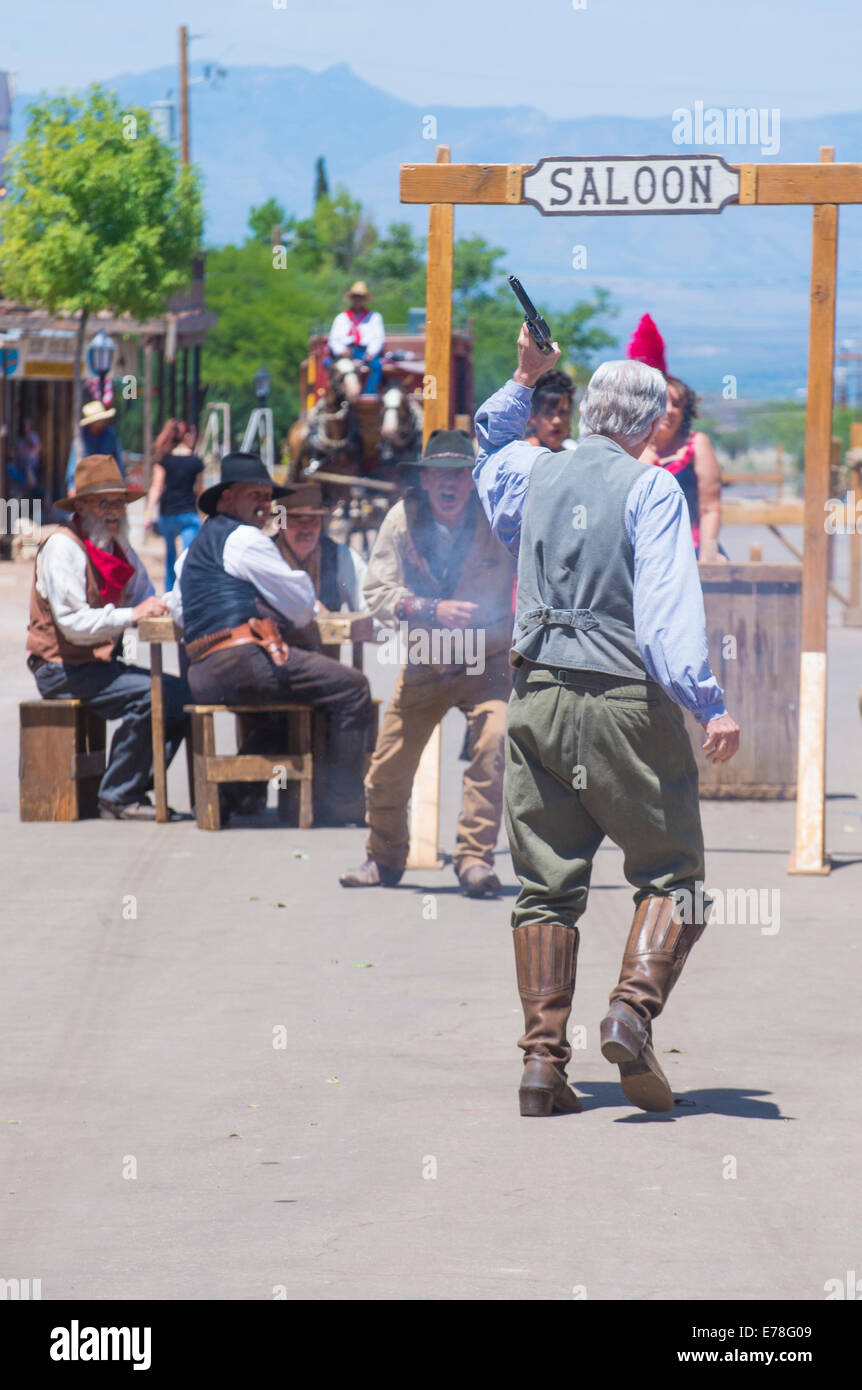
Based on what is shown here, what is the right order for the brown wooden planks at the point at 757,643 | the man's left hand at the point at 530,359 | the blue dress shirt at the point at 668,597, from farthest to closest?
the brown wooden planks at the point at 757,643, the man's left hand at the point at 530,359, the blue dress shirt at the point at 668,597

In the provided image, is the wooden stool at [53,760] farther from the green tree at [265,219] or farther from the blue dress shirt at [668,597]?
the green tree at [265,219]

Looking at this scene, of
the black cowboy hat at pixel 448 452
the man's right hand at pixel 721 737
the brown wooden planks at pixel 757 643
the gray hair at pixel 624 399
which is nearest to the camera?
the man's right hand at pixel 721 737

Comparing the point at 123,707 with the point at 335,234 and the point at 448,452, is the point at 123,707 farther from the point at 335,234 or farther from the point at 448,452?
the point at 335,234

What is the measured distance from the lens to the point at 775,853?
9.74m

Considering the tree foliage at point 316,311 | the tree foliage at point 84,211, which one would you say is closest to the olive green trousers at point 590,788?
the tree foliage at point 84,211

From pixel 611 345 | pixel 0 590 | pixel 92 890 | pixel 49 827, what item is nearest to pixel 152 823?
pixel 49 827

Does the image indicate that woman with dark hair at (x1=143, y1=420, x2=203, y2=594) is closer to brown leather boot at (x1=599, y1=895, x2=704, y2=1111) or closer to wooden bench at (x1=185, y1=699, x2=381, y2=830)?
wooden bench at (x1=185, y1=699, x2=381, y2=830)

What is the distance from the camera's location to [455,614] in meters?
8.61

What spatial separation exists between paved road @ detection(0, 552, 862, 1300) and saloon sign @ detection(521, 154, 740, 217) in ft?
8.78

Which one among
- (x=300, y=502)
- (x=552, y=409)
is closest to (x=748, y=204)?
(x=552, y=409)

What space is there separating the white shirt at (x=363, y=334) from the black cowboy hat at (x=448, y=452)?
65.4ft

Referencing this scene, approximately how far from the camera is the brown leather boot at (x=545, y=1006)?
566 cm

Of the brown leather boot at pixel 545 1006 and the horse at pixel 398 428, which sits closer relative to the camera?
the brown leather boot at pixel 545 1006

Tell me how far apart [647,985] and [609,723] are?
0.66 m
